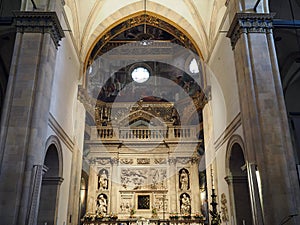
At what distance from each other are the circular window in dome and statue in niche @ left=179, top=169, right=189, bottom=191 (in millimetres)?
7369

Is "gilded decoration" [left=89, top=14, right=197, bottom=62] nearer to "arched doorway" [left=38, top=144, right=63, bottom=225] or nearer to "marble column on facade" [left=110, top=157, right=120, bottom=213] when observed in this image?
"marble column on facade" [left=110, top=157, right=120, bottom=213]

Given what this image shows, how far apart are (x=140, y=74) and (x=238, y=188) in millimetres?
12472

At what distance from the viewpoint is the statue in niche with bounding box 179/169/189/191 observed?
1658 cm

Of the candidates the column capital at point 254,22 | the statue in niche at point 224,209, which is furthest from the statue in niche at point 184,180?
the column capital at point 254,22

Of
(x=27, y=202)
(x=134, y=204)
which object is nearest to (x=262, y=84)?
(x=27, y=202)

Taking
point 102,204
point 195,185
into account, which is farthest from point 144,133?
point 102,204

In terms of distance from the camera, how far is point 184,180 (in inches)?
658

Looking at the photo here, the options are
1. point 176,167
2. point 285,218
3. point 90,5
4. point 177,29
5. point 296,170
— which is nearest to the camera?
point 285,218

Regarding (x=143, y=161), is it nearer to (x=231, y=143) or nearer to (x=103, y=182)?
(x=103, y=182)

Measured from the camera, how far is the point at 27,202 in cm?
753

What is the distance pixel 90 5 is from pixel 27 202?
9.33 meters

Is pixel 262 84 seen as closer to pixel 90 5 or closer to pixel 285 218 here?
pixel 285 218

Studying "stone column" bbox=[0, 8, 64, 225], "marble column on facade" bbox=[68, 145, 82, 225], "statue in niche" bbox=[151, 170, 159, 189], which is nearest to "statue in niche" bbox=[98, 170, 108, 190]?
"statue in niche" bbox=[151, 170, 159, 189]

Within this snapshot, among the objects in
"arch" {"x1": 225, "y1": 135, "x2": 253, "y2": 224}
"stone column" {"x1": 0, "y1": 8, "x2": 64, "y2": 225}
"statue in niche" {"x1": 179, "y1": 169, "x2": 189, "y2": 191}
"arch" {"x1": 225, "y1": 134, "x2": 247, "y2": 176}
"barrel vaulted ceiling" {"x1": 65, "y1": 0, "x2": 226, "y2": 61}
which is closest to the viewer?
"stone column" {"x1": 0, "y1": 8, "x2": 64, "y2": 225}
